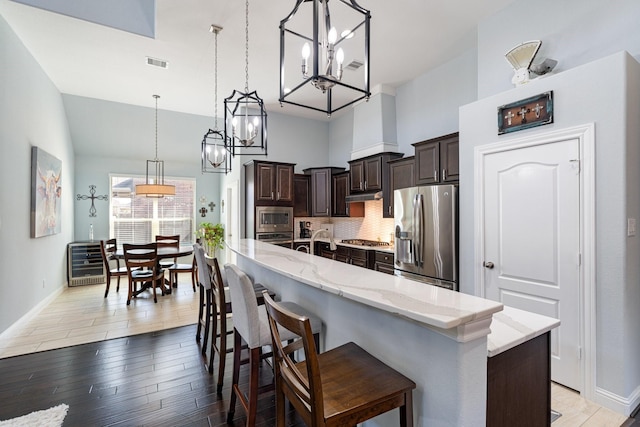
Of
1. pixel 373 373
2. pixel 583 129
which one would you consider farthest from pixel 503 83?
pixel 373 373

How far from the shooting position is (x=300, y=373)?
1.27 meters

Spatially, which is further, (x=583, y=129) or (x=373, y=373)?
(x=583, y=129)

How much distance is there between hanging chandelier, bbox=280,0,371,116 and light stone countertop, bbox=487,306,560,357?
129 centimetres

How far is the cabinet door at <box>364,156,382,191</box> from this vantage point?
4.97 meters

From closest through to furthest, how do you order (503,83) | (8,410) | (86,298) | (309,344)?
1. (309,344)
2. (8,410)
3. (503,83)
4. (86,298)

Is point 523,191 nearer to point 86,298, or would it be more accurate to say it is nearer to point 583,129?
point 583,129

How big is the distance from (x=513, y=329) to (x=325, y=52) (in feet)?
5.47

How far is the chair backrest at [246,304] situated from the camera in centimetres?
176

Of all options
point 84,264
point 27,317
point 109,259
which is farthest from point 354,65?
point 84,264

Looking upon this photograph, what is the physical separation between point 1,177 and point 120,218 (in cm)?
395

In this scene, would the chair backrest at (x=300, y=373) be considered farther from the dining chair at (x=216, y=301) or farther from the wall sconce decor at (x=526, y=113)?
the wall sconce decor at (x=526, y=113)

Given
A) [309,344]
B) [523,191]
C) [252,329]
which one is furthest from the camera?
[523,191]

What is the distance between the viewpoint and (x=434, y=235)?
3521mm

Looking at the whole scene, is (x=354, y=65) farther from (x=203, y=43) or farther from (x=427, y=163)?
(x=203, y=43)
